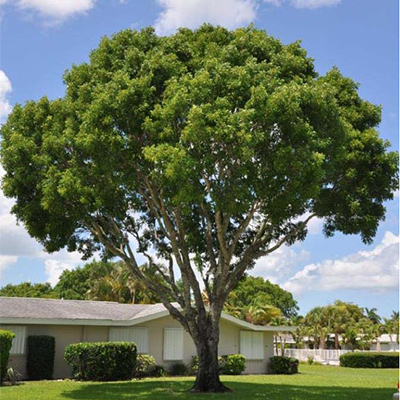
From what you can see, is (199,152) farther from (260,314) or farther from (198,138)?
(260,314)

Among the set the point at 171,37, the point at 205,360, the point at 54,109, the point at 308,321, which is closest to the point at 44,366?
the point at 205,360

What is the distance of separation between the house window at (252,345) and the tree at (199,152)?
11.7m

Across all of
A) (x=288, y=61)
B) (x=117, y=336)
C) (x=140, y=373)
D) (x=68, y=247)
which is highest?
(x=288, y=61)

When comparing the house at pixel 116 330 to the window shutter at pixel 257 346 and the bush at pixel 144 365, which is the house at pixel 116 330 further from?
the bush at pixel 144 365

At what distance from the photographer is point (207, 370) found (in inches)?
701

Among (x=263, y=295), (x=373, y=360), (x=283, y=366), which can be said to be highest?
(x=263, y=295)

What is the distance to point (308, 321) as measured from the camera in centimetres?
6875

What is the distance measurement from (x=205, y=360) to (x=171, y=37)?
417 inches

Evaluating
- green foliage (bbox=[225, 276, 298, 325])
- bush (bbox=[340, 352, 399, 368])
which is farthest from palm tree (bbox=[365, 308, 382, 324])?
bush (bbox=[340, 352, 399, 368])

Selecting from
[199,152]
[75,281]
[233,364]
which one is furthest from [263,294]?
A: [199,152]

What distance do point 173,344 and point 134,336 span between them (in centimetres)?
232

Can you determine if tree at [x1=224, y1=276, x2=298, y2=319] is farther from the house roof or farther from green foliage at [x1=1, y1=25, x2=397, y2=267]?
green foliage at [x1=1, y1=25, x2=397, y2=267]

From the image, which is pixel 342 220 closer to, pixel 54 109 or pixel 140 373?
pixel 54 109

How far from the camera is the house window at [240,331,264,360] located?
101 ft
